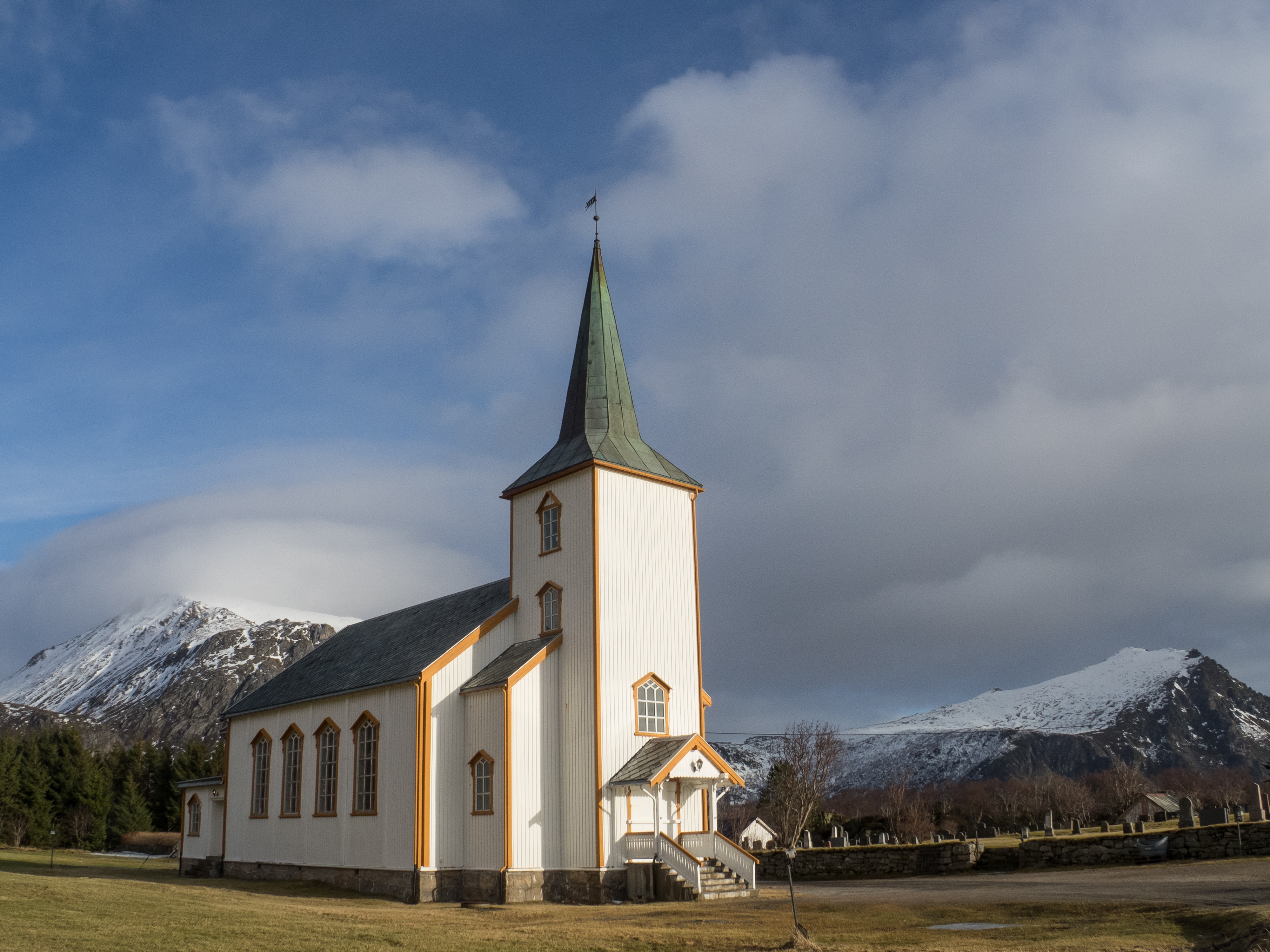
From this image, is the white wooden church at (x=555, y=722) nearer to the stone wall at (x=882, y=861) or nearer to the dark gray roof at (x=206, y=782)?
the dark gray roof at (x=206, y=782)

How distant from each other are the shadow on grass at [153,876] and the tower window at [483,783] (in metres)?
3.26

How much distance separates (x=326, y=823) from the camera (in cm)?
3141

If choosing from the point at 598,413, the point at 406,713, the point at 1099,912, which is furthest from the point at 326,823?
the point at 1099,912

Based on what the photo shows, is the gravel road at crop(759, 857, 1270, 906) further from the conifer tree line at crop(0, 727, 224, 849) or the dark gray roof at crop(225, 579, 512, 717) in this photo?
the conifer tree line at crop(0, 727, 224, 849)

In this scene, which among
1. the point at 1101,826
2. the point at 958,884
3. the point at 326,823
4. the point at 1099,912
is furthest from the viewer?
the point at 1101,826

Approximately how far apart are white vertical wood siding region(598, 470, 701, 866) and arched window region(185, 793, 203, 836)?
21487 mm

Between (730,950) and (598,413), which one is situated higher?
(598,413)

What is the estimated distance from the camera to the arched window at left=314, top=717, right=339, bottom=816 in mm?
31609

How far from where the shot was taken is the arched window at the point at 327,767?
104ft

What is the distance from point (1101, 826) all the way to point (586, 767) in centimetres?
4180

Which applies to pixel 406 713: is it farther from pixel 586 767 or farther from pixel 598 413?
pixel 598 413

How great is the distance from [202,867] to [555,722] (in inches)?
744

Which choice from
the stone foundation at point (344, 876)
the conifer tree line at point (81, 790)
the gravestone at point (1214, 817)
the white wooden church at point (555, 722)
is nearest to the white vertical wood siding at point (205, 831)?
the stone foundation at point (344, 876)

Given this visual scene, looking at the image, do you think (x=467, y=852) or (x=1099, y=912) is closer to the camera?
(x=1099, y=912)
